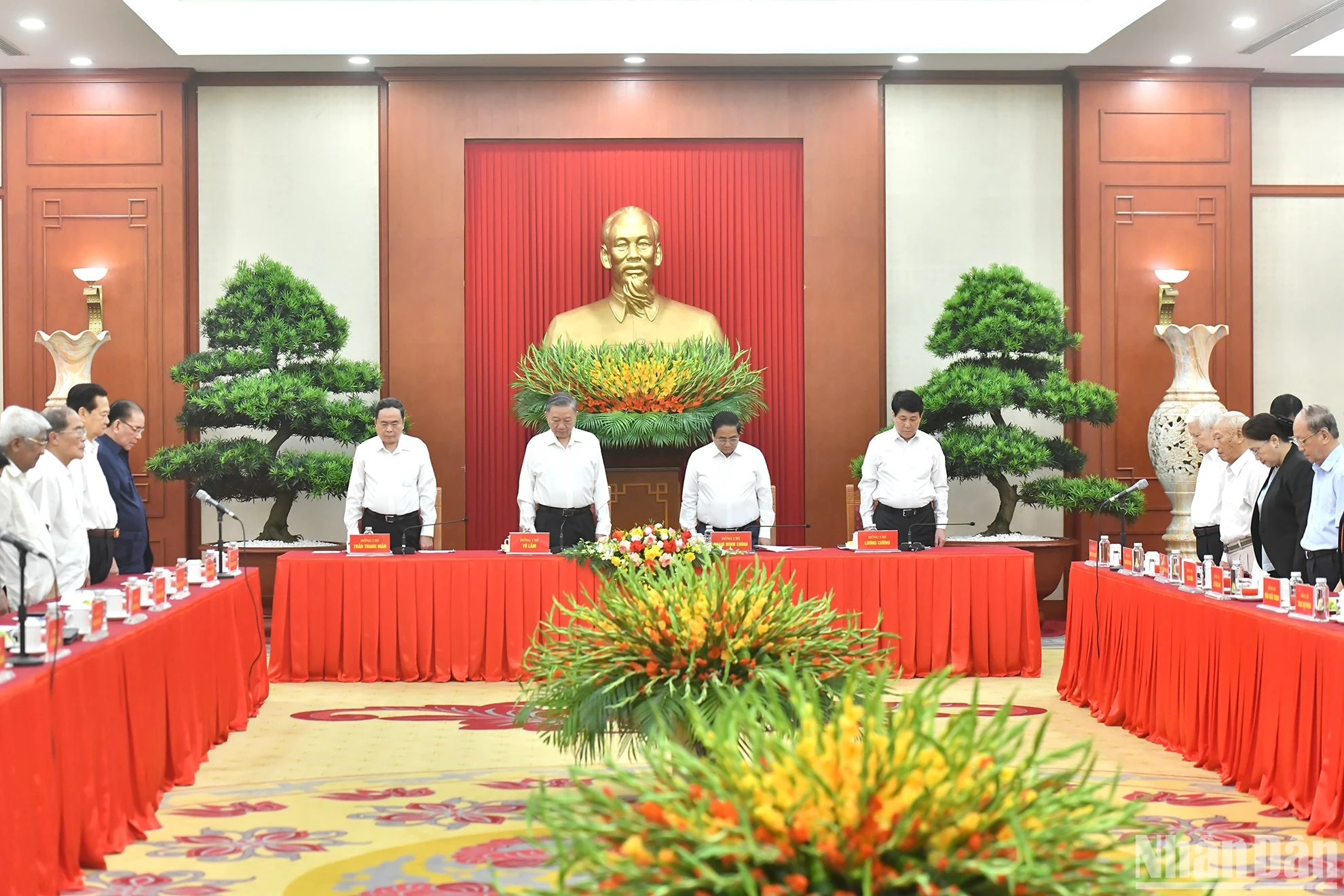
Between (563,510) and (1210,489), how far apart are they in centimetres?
293

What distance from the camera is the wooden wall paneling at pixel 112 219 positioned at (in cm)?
821

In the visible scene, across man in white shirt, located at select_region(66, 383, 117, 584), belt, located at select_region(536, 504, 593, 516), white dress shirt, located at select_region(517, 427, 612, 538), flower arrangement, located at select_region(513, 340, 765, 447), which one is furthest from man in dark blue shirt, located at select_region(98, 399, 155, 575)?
flower arrangement, located at select_region(513, 340, 765, 447)

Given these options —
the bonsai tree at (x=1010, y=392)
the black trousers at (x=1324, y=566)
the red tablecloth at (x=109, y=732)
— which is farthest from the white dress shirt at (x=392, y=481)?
the black trousers at (x=1324, y=566)

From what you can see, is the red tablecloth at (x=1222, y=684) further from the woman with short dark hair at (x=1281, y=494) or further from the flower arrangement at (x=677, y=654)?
the flower arrangement at (x=677, y=654)

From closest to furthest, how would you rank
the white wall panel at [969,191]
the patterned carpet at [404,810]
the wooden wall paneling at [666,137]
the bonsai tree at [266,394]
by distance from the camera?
the patterned carpet at [404,810] < the bonsai tree at [266,394] < the wooden wall paneling at [666,137] < the white wall panel at [969,191]

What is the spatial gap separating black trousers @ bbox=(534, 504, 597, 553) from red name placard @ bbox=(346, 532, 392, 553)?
0.78m

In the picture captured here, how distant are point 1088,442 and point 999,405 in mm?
1189

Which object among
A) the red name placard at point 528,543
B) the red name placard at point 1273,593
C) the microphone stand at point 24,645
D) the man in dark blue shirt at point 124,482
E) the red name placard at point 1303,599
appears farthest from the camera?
the red name placard at point 528,543

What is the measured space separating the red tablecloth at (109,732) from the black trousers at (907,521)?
10.6 feet

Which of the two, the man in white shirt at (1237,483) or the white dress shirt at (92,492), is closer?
the white dress shirt at (92,492)

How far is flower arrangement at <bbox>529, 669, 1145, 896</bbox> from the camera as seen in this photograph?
1438 mm

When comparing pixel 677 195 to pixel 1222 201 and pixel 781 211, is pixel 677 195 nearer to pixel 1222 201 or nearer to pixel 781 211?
pixel 781 211

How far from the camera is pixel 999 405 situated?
7523 mm

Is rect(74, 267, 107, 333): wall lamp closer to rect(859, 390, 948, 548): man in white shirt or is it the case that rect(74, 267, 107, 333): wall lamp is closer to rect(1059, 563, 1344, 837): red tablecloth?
rect(859, 390, 948, 548): man in white shirt
